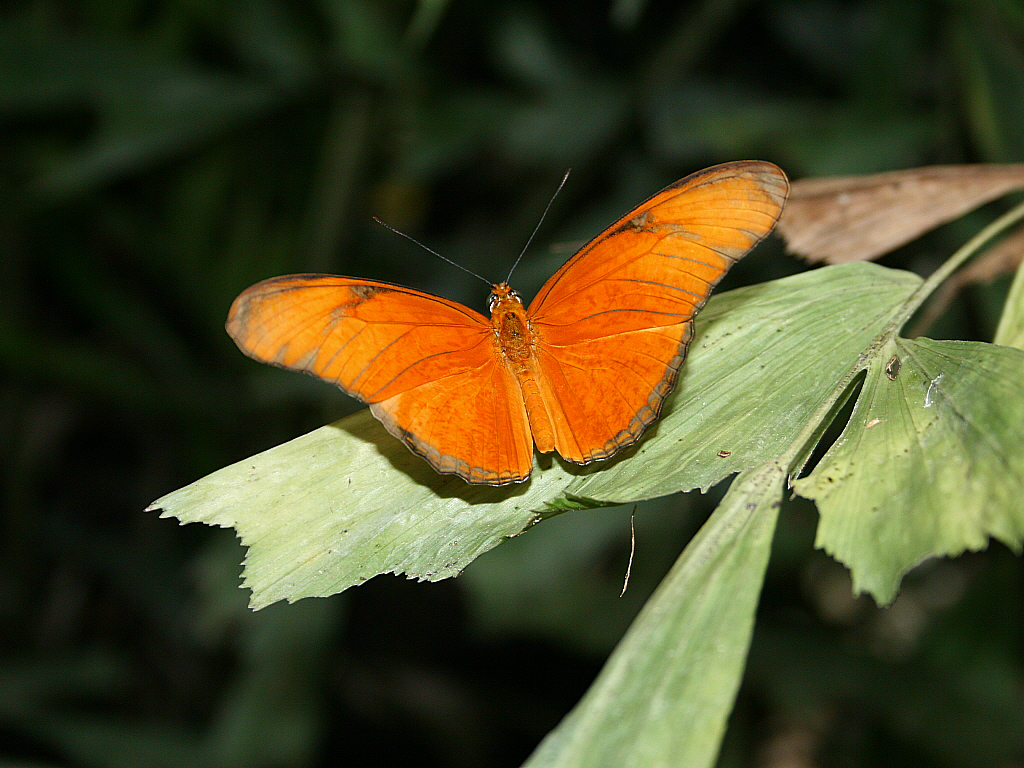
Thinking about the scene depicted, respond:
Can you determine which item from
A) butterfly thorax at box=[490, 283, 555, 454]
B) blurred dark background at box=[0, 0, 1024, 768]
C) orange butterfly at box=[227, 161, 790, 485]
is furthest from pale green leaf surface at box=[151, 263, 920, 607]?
blurred dark background at box=[0, 0, 1024, 768]

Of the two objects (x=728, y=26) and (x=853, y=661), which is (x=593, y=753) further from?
(x=728, y=26)

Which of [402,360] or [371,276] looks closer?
[402,360]

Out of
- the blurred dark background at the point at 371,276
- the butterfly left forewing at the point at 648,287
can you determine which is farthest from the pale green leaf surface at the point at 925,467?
the blurred dark background at the point at 371,276

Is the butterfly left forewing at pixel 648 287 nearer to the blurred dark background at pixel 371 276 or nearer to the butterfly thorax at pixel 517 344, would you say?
the butterfly thorax at pixel 517 344

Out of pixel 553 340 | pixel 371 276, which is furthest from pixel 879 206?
pixel 371 276

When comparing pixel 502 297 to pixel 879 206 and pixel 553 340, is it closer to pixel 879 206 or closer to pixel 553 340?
pixel 553 340

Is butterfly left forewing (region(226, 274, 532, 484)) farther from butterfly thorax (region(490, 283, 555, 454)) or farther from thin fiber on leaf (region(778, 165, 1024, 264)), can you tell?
thin fiber on leaf (region(778, 165, 1024, 264))
